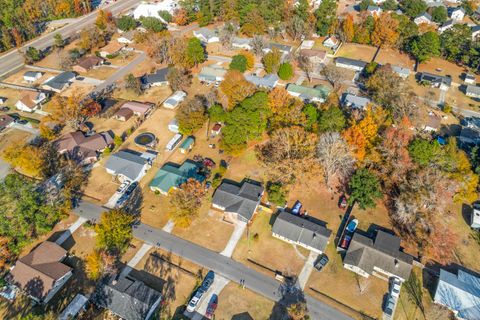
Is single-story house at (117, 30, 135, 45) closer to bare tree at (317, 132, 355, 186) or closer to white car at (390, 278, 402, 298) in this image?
Answer: bare tree at (317, 132, 355, 186)

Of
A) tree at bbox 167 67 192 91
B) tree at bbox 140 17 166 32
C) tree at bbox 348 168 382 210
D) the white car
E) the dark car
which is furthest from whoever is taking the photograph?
tree at bbox 140 17 166 32

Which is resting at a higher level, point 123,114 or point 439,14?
point 439,14

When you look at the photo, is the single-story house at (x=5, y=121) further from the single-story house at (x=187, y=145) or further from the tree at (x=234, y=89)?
the tree at (x=234, y=89)

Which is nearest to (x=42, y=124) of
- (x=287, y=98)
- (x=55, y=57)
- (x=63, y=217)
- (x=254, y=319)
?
(x=63, y=217)

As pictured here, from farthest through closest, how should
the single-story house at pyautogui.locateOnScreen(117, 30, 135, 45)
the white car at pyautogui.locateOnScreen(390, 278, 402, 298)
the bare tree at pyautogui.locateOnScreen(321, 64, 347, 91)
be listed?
the single-story house at pyautogui.locateOnScreen(117, 30, 135, 45)
the bare tree at pyautogui.locateOnScreen(321, 64, 347, 91)
the white car at pyautogui.locateOnScreen(390, 278, 402, 298)

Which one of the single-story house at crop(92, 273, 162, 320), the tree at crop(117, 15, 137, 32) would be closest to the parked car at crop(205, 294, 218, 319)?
the single-story house at crop(92, 273, 162, 320)

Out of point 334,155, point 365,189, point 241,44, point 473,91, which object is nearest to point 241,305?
point 365,189

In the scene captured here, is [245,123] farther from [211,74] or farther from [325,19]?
[325,19]

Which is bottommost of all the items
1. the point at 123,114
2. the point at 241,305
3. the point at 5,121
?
the point at 241,305
